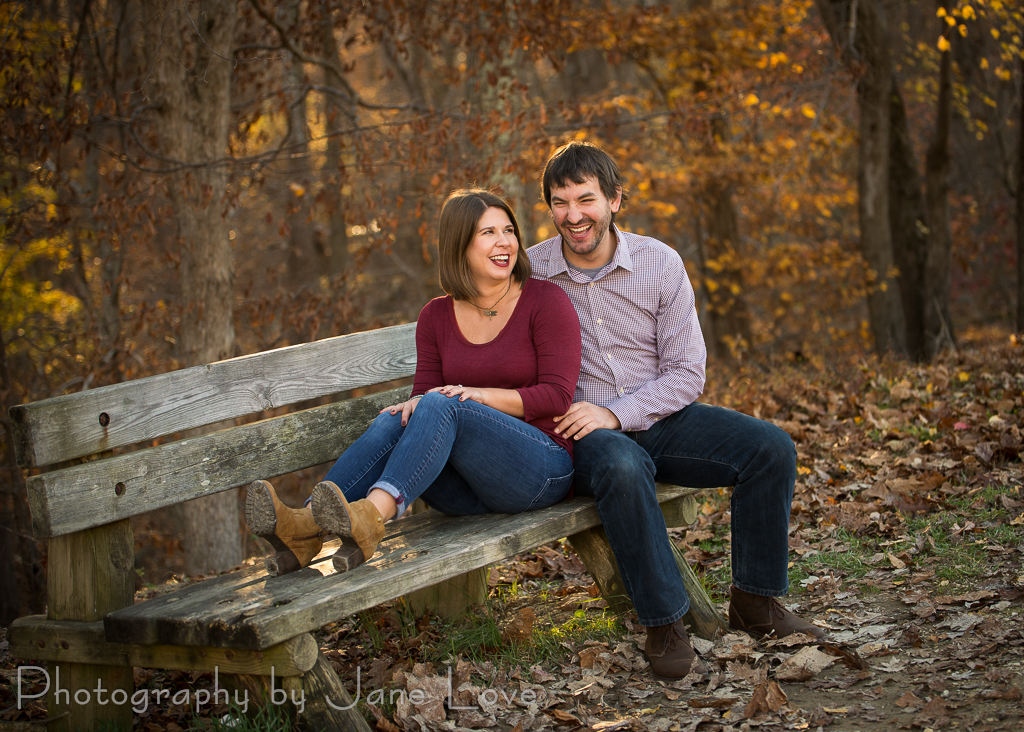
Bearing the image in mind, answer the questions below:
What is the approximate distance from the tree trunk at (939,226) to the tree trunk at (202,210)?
22.7 feet

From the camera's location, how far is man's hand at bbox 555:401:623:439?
341 centimetres

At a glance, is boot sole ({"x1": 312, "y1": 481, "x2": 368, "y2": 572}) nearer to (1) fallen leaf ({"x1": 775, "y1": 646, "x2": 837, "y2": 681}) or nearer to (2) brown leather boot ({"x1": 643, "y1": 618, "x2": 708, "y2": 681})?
(2) brown leather boot ({"x1": 643, "y1": 618, "x2": 708, "y2": 681})

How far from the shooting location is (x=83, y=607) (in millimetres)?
2902

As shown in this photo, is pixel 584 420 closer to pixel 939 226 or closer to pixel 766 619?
pixel 766 619

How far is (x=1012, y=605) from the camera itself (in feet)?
10.8

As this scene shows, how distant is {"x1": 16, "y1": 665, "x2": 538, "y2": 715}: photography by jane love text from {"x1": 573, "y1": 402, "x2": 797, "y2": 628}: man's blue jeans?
1.91ft


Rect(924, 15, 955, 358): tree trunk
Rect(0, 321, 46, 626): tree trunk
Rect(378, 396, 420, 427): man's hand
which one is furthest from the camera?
Rect(924, 15, 955, 358): tree trunk

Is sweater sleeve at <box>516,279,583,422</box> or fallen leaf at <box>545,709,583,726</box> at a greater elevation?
sweater sleeve at <box>516,279,583,422</box>

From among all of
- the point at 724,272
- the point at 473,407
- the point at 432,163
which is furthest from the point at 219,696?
the point at 724,272

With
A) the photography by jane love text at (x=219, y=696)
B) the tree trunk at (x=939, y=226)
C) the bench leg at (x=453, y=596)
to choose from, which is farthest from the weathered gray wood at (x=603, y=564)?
the tree trunk at (x=939, y=226)

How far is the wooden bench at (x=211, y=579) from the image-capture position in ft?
8.29

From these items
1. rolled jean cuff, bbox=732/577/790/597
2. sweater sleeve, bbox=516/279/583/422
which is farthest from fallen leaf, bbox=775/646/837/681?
sweater sleeve, bbox=516/279/583/422

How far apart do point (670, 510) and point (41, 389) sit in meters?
5.91

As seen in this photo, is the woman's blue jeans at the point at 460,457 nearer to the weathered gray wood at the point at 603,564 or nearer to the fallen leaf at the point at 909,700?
the weathered gray wood at the point at 603,564
